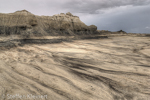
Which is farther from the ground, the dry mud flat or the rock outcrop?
the rock outcrop

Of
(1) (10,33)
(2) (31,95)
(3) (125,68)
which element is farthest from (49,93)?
(1) (10,33)

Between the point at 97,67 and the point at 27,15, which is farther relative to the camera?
the point at 27,15

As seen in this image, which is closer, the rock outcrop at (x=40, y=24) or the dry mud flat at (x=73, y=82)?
A: the dry mud flat at (x=73, y=82)

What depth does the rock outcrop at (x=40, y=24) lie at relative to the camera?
361 inches

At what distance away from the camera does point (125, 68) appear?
4359mm

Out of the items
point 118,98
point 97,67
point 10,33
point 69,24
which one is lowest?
point 118,98

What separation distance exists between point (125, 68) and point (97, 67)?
1.23 meters

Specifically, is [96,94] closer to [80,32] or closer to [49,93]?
[49,93]

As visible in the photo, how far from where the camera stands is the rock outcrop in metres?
9.16

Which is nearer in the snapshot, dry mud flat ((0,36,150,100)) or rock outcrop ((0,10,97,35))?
dry mud flat ((0,36,150,100))

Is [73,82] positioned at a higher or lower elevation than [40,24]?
lower

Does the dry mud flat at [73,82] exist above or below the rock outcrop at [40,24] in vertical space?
below

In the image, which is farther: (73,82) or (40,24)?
(40,24)

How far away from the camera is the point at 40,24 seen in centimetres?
1129
